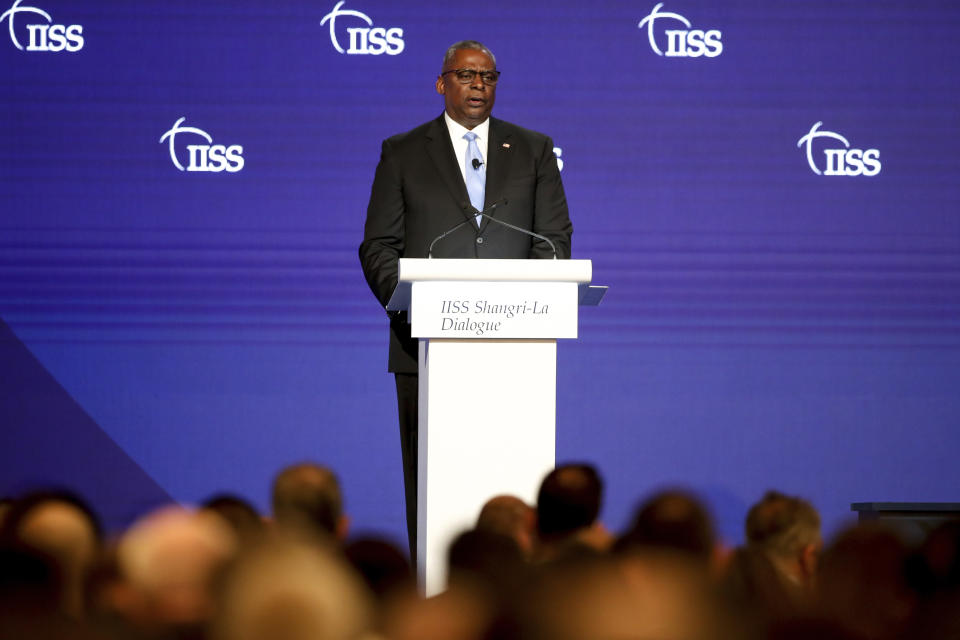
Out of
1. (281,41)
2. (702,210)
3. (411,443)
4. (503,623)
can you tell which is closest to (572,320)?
(411,443)

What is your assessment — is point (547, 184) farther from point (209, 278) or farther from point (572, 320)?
point (209, 278)

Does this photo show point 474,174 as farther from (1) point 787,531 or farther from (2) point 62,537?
(2) point 62,537

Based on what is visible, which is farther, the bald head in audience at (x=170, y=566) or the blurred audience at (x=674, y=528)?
the blurred audience at (x=674, y=528)

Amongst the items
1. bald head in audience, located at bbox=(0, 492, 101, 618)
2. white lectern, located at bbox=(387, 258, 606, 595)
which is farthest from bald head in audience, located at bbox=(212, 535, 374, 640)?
white lectern, located at bbox=(387, 258, 606, 595)

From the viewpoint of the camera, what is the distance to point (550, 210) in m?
4.12

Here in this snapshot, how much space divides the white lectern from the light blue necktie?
0.85 m

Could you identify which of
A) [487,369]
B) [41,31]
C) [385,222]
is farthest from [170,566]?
[41,31]

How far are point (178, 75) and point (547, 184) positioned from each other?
8.17ft

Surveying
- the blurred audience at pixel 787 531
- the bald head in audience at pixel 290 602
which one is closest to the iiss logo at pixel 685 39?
the blurred audience at pixel 787 531

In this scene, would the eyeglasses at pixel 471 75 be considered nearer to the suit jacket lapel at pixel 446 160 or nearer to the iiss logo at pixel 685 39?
the suit jacket lapel at pixel 446 160

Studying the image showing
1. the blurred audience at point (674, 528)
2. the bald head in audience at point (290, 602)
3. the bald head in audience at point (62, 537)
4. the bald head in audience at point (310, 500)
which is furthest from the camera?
the bald head in audience at point (310, 500)

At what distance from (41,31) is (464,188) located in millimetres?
2817

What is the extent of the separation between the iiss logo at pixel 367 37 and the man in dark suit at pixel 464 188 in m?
1.74

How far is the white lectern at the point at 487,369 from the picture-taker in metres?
3.31
